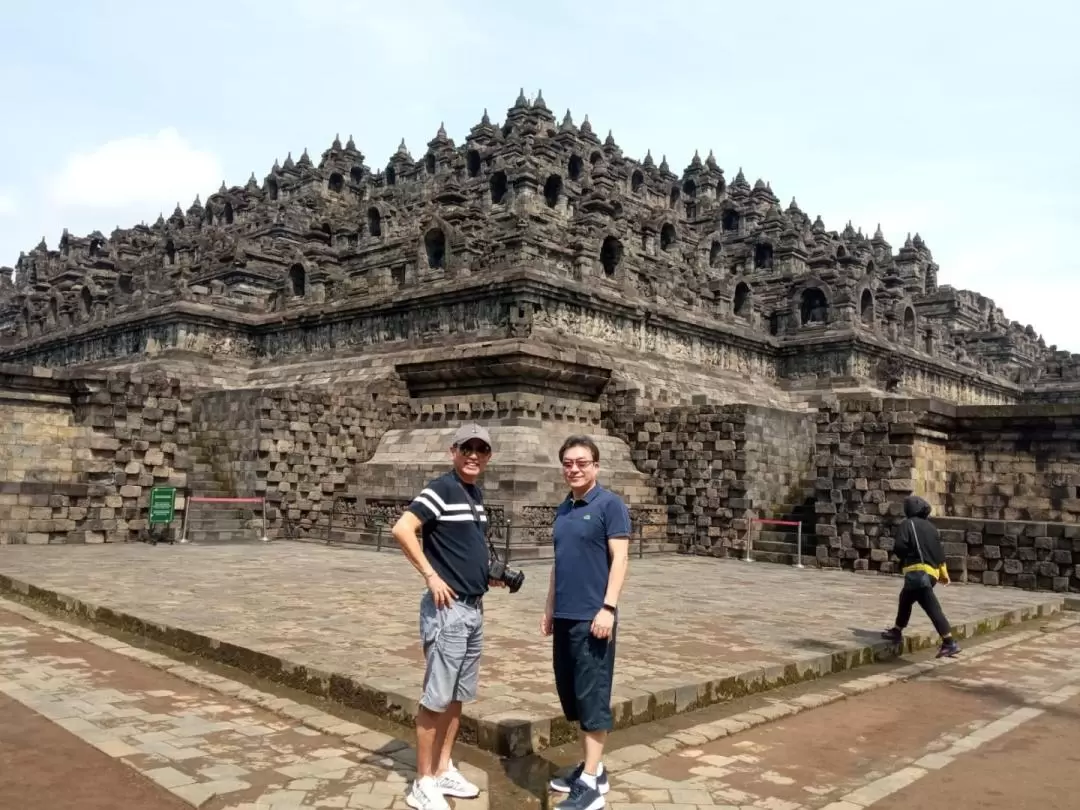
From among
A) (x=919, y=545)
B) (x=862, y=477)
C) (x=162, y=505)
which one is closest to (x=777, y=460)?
(x=862, y=477)

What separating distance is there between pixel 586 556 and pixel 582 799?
118cm

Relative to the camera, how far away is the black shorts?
14.7ft

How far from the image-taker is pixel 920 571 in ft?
29.2

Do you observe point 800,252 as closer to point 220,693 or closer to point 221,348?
point 221,348

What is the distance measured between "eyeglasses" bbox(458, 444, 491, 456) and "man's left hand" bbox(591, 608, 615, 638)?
1041mm

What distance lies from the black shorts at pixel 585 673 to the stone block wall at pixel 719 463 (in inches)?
590

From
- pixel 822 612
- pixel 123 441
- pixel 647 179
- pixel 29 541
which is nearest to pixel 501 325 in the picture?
pixel 123 441

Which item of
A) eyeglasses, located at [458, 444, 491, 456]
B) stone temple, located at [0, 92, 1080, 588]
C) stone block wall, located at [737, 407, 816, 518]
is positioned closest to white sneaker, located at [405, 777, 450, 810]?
eyeglasses, located at [458, 444, 491, 456]

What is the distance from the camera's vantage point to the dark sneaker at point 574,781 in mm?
4402

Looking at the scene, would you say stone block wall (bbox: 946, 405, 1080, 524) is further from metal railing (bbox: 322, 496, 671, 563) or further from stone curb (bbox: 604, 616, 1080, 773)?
stone curb (bbox: 604, 616, 1080, 773)

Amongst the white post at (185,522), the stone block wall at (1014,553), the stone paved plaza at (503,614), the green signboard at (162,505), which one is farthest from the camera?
the white post at (185,522)

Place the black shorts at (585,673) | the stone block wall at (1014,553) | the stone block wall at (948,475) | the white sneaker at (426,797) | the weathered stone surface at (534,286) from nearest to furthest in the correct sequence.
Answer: the white sneaker at (426,797)
the black shorts at (585,673)
the stone block wall at (1014,553)
the stone block wall at (948,475)
the weathered stone surface at (534,286)

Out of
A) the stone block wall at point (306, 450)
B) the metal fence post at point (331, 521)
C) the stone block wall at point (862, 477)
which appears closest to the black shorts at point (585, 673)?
the stone block wall at point (862, 477)

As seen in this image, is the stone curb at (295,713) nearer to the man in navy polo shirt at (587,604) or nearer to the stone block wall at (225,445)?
the man in navy polo shirt at (587,604)
